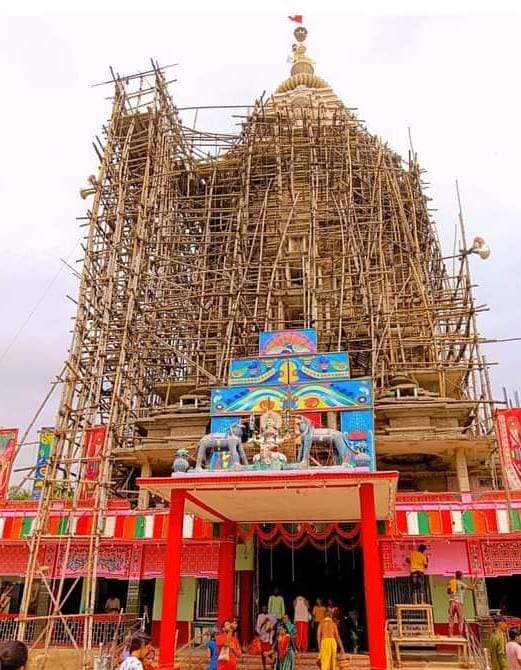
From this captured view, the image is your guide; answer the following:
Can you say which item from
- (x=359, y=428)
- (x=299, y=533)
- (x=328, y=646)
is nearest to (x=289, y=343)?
(x=359, y=428)

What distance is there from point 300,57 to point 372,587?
33.3m

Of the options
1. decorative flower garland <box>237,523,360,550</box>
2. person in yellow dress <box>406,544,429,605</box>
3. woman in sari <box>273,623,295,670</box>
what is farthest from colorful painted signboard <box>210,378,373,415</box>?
woman in sari <box>273,623,295,670</box>

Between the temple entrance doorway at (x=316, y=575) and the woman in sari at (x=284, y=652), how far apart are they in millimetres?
6813

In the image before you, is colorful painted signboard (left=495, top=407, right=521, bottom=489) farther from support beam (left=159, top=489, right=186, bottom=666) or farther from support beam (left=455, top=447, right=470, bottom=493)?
support beam (left=159, top=489, right=186, bottom=666)

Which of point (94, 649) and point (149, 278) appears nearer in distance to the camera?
point (94, 649)

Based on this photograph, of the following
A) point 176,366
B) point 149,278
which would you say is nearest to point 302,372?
point 176,366

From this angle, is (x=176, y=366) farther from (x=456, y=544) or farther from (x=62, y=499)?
(x=456, y=544)

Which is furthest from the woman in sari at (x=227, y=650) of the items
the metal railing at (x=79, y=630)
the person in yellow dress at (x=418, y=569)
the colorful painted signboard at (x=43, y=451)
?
the colorful painted signboard at (x=43, y=451)

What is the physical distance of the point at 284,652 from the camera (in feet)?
37.7

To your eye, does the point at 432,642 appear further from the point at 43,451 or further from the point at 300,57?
the point at 300,57

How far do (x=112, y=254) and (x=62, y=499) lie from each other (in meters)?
8.05

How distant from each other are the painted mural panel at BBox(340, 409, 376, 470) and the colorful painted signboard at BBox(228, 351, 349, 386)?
1237 mm

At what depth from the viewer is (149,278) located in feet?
73.9

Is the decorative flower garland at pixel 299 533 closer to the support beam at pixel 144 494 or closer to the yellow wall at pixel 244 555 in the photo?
the yellow wall at pixel 244 555
